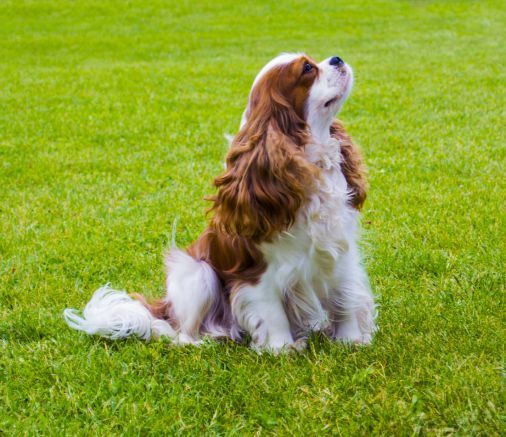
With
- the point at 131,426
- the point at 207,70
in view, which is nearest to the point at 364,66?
the point at 207,70

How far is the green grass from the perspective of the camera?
121 inches

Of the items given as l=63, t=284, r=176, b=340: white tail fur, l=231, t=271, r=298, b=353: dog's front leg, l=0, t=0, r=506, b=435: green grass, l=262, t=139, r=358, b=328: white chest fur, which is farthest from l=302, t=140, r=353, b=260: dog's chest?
l=63, t=284, r=176, b=340: white tail fur

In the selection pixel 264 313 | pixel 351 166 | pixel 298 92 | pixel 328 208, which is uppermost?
pixel 298 92

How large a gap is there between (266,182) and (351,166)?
22.2 inches

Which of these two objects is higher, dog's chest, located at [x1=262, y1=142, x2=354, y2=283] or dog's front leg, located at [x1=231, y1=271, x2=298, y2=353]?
dog's chest, located at [x1=262, y1=142, x2=354, y2=283]

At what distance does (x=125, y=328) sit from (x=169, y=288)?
12.3 inches

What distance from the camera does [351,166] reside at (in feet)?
11.8

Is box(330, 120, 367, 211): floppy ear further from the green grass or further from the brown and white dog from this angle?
the green grass

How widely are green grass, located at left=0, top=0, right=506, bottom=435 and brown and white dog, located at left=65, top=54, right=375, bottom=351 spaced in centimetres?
15

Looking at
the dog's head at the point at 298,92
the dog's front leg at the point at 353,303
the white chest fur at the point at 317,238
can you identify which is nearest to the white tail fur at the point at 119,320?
the white chest fur at the point at 317,238

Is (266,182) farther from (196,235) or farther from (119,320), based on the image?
(196,235)

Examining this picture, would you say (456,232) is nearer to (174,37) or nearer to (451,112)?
(451,112)

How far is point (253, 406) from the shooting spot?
3.11m

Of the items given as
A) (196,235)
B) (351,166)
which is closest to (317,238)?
(351,166)
